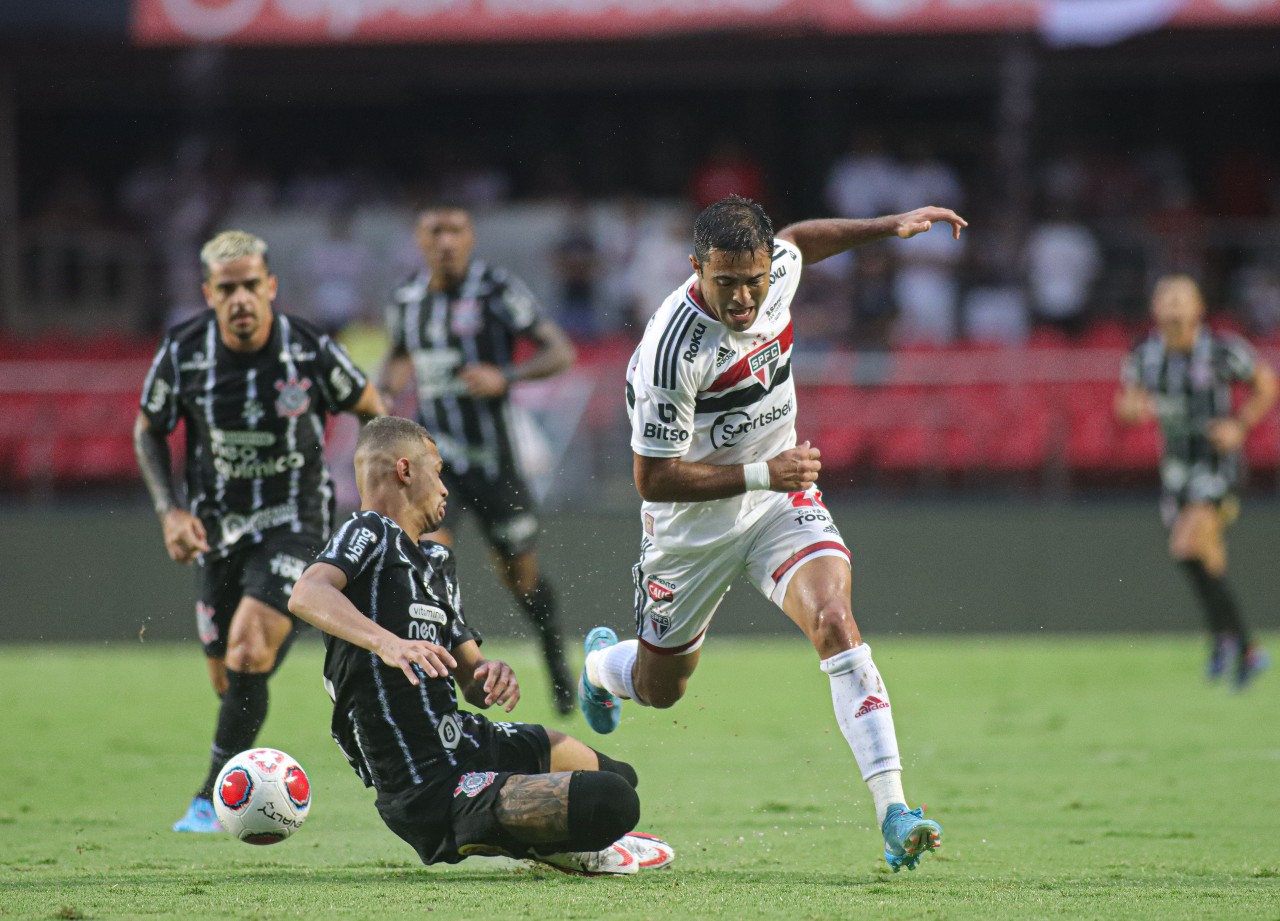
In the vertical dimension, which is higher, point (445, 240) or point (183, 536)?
point (445, 240)

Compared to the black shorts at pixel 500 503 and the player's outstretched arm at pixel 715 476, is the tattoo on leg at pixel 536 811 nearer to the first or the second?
the player's outstretched arm at pixel 715 476

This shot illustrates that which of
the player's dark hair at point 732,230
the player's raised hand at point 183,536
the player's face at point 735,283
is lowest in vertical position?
the player's raised hand at point 183,536

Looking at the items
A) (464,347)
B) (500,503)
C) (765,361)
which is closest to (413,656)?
(765,361)

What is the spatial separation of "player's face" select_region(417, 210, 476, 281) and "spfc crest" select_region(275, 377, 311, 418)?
2.24 metres

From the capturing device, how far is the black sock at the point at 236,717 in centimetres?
623

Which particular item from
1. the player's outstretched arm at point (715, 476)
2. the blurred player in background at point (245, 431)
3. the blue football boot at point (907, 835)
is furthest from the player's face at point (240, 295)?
the blue football boot at point (907, 835)

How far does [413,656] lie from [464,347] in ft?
15.0

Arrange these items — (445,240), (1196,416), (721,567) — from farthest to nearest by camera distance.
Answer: (1196,416), (445,240), (721,567)

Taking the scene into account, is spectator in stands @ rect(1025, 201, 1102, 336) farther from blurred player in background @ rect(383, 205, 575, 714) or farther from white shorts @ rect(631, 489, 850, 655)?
white shorts @ rect(631, 489, 850, 655)

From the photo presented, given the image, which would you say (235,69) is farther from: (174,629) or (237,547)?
(237,547)

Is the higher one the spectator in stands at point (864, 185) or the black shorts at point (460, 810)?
the spectator in stands at point (864, 185)

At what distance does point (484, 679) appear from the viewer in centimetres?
476

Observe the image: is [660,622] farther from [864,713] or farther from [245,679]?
[245,679]

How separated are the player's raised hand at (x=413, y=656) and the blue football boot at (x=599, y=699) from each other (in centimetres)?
195
